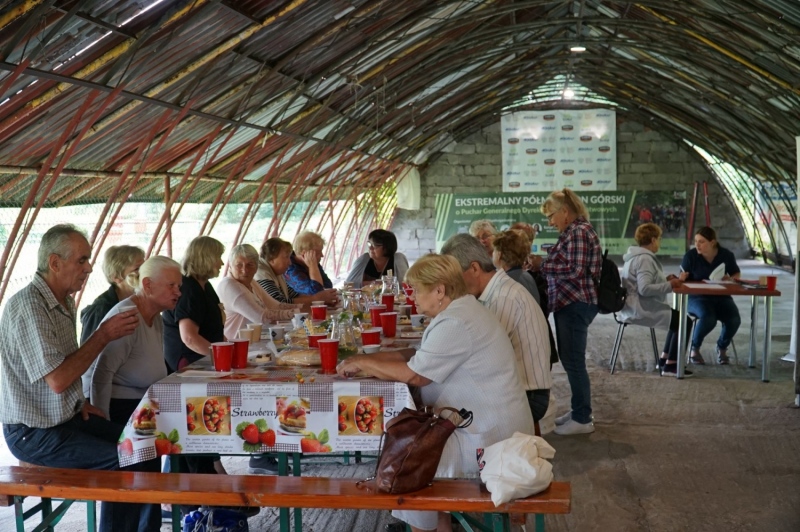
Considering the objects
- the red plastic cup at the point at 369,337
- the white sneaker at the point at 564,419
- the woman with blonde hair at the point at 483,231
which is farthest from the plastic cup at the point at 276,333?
the woman with blonde hair at the point at 483,231

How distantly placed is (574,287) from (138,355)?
123 inches

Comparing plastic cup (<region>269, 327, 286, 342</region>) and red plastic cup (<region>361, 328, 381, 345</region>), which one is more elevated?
red plastic cup (<region>361, 328, 381, 345</region>)

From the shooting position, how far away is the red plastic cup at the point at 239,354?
3762 millimetres

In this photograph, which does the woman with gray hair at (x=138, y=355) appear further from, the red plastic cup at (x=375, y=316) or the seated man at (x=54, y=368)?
the red plastic cup at (x=375, y=316)

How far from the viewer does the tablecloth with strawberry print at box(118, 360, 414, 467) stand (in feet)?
11.4

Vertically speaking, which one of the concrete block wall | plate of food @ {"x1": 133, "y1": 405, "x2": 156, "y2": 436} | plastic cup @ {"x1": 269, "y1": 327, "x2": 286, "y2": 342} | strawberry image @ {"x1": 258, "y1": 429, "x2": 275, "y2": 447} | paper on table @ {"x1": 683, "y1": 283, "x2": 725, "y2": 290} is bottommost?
strawberry image @ {"x1": 258, "y1": 429, "x2": 275, "y2": 447}

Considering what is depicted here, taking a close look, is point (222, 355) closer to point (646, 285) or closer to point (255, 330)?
point (255, 330)

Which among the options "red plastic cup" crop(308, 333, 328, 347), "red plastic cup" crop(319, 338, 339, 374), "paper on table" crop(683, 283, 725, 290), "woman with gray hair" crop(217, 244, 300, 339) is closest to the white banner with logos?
"paper on table" crop(683, 283, 725, 290)

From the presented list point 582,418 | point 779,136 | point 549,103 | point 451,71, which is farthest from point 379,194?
point 582,418

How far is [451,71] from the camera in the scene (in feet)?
44.4

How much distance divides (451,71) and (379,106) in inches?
67.0

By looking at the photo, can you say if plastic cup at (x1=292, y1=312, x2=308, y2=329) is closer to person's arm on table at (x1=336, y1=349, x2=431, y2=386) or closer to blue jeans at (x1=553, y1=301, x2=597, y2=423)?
person's arm on table at (x1=336, y1=349, x2=431, y2=386)

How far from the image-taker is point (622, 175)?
71.3 feet

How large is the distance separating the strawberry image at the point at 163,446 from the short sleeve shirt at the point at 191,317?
3.82 feet
